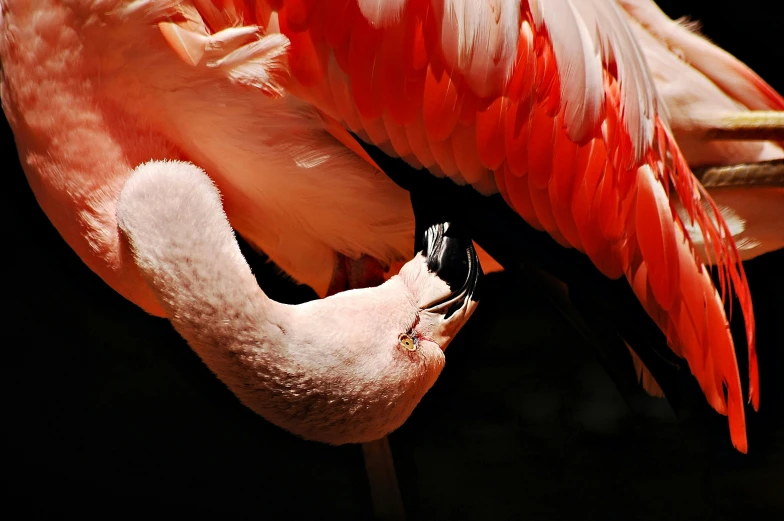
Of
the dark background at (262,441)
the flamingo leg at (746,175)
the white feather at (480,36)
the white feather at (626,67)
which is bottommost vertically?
the dark background at (262,441)

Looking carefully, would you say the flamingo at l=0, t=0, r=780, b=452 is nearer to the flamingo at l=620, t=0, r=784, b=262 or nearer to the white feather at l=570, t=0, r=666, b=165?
the white feather at l=570, t=0, r=666, b=165

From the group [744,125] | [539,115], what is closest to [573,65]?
[539,115]

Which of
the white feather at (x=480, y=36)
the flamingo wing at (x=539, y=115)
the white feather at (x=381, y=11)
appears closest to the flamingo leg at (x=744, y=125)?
the flamingo wing at (x=539, y=115)

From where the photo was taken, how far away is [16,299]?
2.95 meters

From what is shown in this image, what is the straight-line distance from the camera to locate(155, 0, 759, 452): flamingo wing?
1.51 meters

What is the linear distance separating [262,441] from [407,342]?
5.81ft

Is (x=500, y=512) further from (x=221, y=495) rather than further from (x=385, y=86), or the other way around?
(x=385, y=86)

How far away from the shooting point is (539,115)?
5.11ft

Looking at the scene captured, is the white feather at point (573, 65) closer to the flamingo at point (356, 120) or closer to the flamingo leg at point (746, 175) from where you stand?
the flamingo at point (356, 120)

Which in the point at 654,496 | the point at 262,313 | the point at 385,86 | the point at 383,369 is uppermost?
the point at 385,86

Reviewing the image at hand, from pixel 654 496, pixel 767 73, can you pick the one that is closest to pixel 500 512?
pixel 654 496

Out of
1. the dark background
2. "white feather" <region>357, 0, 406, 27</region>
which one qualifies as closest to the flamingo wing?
"white feather" <region>357, 0, 406, 27</region>

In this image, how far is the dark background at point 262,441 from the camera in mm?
2959

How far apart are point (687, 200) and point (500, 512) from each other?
1710 mm
